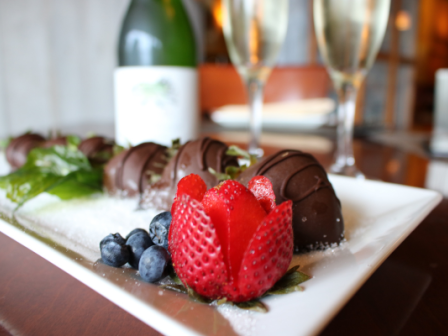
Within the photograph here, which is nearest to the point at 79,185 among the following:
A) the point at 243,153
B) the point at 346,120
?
the point at 243,153

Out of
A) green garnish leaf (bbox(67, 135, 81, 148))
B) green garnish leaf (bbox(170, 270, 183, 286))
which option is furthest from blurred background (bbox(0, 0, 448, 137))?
green garnish leaf (bbox(170, 270, 183, 286))

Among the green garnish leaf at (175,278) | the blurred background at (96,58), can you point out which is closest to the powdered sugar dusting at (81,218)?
the green garnish leaf at (175,278)

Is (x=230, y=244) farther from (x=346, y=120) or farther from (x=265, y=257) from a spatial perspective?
(x=346, y=120)

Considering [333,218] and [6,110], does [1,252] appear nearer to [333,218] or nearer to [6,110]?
[333,218]

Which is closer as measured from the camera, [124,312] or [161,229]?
[124,312]

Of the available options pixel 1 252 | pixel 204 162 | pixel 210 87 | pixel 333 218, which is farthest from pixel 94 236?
pixel 210 87

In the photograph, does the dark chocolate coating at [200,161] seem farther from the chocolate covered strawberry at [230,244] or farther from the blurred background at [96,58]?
the blurred background at [96,58]
